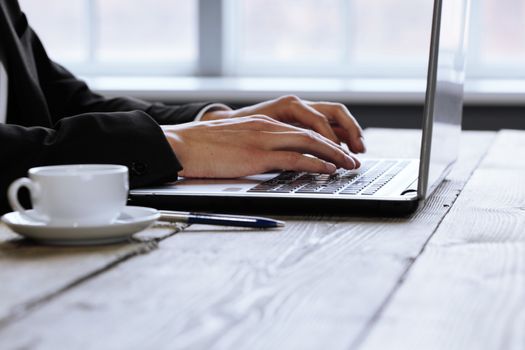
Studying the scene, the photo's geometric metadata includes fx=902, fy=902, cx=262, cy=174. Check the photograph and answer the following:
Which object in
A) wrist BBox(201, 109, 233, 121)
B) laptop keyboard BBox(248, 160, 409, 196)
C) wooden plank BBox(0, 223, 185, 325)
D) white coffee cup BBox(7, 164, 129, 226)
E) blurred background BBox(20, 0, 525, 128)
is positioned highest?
white coffee cup BBox(7, 164, 129, 226)

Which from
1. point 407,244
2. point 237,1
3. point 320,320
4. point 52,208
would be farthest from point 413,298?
point 237,1

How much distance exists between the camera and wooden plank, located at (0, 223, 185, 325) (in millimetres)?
620

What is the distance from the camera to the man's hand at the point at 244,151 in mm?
1137

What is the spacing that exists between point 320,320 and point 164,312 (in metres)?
0.10

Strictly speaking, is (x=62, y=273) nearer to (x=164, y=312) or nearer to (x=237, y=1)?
(x=164, y=312)

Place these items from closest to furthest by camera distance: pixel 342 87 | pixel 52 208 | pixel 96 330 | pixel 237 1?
pixel 96 330 < pixel 52 208 < pixel 342 87 < pixel 237 1

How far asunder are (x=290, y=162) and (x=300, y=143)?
29 mm

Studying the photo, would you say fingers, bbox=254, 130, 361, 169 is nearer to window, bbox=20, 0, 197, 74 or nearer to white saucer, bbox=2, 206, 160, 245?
white saucer, bbox=2, 206, 160, 245

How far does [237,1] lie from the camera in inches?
161

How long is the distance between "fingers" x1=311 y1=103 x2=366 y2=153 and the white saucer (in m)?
0.68

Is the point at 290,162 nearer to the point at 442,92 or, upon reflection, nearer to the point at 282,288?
the point at 442,92

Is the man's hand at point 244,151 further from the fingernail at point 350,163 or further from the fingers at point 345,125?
the fingers at point 345,125

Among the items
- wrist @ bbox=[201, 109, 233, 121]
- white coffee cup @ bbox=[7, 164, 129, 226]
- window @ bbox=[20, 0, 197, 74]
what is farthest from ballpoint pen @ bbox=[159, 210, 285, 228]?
window @ bbox=[20, 0, 197, 74]

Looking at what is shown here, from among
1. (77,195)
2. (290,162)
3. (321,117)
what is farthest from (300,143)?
(77,195)
